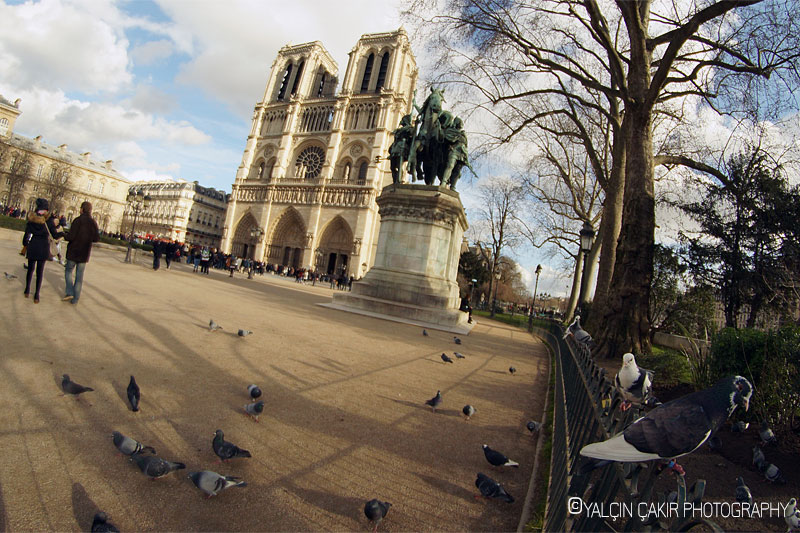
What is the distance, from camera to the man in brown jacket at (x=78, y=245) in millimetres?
6715

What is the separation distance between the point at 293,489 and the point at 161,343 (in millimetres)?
3716

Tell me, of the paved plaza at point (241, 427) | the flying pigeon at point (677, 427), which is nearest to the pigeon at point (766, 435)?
the paved plaza at point (241, 427)

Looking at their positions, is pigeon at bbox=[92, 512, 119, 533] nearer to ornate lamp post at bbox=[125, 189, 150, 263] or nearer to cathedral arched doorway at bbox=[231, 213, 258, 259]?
ornate lamp post at bbox=[125, 189, 150, 263]

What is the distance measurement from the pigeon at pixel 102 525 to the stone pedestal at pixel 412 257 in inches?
417

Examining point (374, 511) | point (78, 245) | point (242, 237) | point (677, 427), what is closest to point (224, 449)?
point (374, 511)

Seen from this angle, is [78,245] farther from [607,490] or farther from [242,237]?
[242,237]

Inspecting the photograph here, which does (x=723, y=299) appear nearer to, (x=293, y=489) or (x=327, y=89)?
(x=293, y=489)

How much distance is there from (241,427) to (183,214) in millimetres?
88082

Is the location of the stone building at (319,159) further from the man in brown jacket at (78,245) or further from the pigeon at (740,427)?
the pigeon at (740,427)

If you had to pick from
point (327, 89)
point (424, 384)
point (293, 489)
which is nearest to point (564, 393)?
point (424, 384)

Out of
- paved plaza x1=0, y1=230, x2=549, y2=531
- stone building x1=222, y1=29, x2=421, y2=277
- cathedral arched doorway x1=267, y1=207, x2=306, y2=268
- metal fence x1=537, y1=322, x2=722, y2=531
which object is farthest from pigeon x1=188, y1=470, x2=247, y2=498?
cathedral arched doorway x1=267, y1=207, x2=306, y2=268

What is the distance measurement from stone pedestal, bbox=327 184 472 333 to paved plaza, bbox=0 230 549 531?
5.95 metres

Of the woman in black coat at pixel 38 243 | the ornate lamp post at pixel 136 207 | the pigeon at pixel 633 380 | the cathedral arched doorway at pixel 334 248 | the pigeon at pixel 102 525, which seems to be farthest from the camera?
the cathedral arched doorway at pixel 334 248

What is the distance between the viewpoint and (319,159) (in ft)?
170
